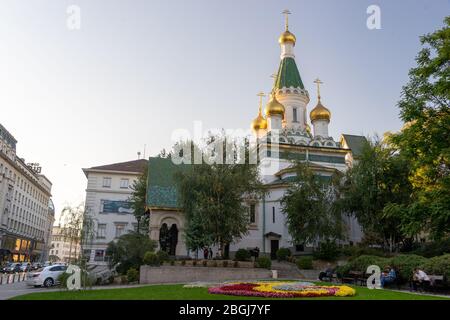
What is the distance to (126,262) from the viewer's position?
86.4 feet

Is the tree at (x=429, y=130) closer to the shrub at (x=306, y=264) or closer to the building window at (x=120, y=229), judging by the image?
the shrub at (x=306, y=264)

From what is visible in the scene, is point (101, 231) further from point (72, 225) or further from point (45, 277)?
point (45, 277)


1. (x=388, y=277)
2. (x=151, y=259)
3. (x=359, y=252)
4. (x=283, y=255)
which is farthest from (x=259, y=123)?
(x=388, y=277)

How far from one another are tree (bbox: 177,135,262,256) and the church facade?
17.7 feet

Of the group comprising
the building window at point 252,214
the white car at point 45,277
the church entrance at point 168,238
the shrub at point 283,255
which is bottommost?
the white car at point 45,277

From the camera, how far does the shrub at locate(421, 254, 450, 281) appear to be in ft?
59.8

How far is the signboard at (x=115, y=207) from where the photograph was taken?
4927 centimetres

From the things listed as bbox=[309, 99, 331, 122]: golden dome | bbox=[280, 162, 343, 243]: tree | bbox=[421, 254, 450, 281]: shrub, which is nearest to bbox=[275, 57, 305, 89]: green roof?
bbox=[309, 99, 331, 122]: golden dome

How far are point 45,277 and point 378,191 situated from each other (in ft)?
83.3

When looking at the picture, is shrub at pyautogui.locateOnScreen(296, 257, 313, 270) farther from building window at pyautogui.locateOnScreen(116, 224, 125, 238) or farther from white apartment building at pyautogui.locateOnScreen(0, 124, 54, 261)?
white apartment building at pyautogui.locateOnScreen(0, 124, 54, 261)

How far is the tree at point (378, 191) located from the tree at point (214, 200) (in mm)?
9843

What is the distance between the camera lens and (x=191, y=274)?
2430 cm

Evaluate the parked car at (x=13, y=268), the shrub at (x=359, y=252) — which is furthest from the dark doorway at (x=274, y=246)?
the parked car at (x=13, y=268)

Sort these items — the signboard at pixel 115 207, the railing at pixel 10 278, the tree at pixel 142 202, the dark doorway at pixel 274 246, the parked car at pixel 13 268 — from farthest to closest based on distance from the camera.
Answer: the signboard at pixel 115 207, the parked car at pixel 13 268, the tree at pixel 142 202, the dark doorway at pixel 274 246, the railing at pixel 10 278
